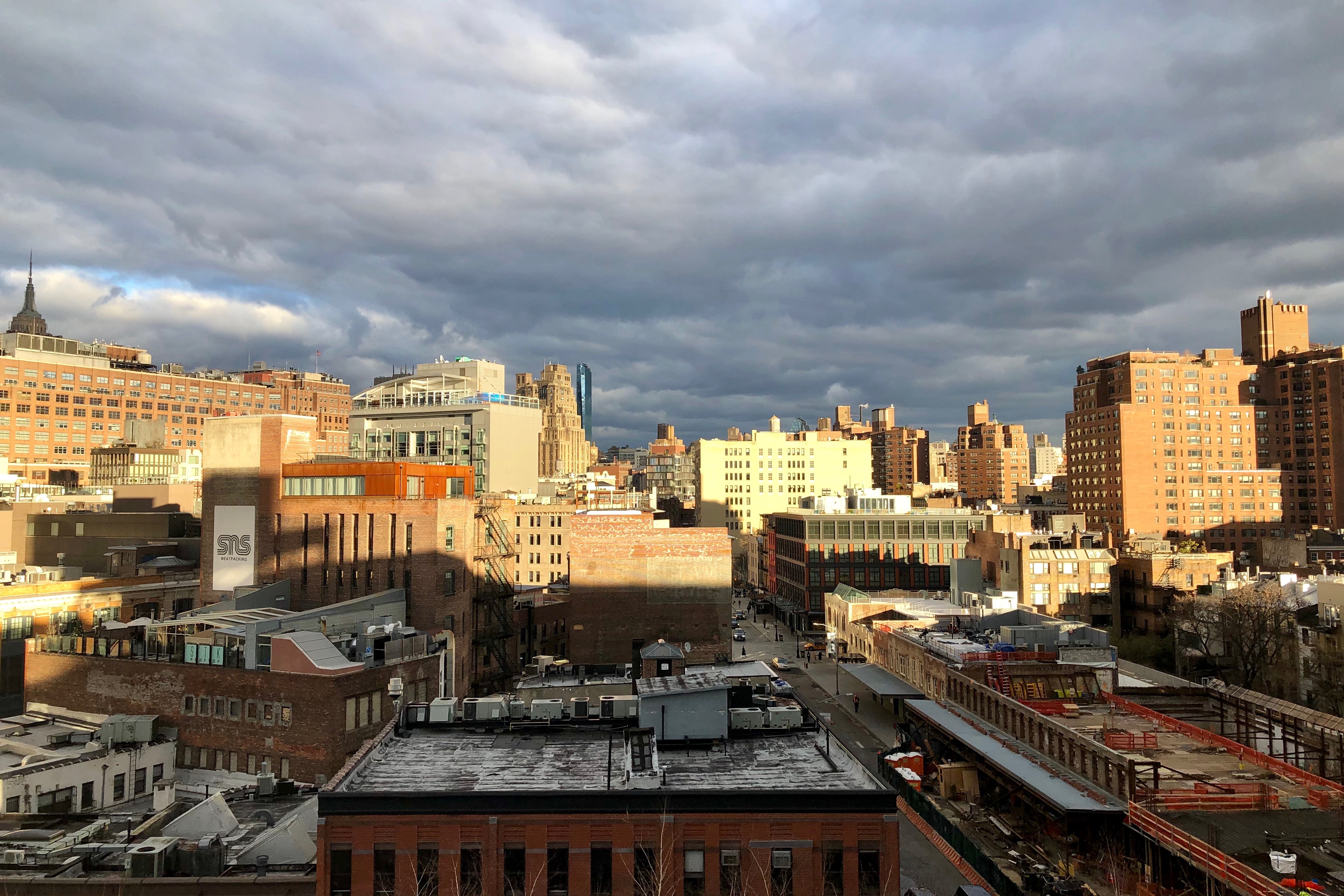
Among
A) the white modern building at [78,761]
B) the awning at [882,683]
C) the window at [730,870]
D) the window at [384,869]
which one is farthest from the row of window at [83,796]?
the awning at [882,683]

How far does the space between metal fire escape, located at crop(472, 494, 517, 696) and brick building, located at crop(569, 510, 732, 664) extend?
597cm

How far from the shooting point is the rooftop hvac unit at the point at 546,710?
37500 mm

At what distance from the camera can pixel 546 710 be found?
37.5m

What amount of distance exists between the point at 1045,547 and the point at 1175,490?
85560 millimetres

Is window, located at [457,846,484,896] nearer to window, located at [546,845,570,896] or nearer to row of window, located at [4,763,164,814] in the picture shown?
Answer: window, located at [546,845,570,896]

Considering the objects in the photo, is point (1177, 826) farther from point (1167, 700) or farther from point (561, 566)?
point (561, 566)

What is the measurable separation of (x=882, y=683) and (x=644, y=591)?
2342 centimetres

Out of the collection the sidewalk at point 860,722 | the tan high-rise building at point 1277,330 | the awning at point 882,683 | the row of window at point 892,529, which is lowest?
the sidewalk at point 860,722

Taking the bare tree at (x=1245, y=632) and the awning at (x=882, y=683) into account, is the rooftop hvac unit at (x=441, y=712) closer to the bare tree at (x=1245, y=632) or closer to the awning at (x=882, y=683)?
the awning at (x=882, y=683)

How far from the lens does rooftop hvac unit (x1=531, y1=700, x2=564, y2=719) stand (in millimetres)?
37500

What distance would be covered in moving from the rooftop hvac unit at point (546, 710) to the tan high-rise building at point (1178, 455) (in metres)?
158

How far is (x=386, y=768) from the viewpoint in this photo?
3200 centimetres

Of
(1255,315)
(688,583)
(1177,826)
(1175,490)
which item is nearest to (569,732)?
(1177,826)

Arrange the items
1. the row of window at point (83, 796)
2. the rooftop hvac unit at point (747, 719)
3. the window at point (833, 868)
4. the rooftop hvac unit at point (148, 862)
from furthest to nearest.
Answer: the row of window at point (83, 796) < the rooftop hvac unit at point (747, 719) < the rooftop hvac unit at point (148, 862) < the window at point (833, 868)
